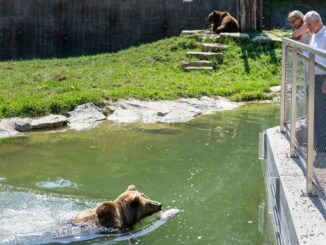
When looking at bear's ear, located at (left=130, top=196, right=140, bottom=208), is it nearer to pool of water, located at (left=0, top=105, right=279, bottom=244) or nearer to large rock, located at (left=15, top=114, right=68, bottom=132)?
pool of water, located at (left=0, top=105, right=279, bottom=244)

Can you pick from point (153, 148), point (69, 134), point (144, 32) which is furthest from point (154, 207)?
point (144, 32)

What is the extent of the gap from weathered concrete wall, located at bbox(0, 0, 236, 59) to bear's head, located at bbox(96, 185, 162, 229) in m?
15.0

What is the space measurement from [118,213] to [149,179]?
6.98ft

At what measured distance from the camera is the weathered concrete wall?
819 inches

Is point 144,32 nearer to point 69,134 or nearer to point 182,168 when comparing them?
point 69,134

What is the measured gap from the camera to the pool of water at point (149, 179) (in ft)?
21.5

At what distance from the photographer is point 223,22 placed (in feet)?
62.1

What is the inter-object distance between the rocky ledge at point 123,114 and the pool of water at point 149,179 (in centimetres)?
36

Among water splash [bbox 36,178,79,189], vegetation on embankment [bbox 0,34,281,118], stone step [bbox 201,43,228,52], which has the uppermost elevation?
stone step [bbox 201,43,228,52]

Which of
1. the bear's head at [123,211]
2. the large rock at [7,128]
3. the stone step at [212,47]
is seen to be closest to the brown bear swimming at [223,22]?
the stone step at [212,47]

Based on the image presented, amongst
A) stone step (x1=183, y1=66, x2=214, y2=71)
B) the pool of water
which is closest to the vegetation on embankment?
stone step (x1=183, y1=66, x2=214, y2=71)

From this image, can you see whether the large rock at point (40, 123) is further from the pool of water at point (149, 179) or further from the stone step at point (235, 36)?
the stone step at point (235, 36)

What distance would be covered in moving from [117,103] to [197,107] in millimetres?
1757

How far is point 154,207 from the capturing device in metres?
6.78
